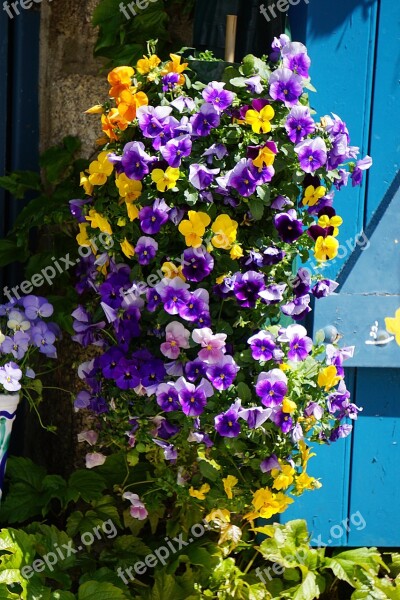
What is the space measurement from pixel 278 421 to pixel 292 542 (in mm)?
573

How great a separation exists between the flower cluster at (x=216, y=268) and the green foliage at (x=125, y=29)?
0.39 m

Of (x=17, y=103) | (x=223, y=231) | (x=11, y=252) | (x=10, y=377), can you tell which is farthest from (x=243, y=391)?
(x=17, y=103)

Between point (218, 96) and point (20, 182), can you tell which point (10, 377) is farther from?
point (218, 96)

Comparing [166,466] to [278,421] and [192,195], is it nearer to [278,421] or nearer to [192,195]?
[278,421]

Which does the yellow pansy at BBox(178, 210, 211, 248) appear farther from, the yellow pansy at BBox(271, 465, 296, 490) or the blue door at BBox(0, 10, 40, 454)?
the blue door at BBox(0, 10, 40, 454)

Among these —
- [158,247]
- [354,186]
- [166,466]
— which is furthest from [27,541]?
[354,186]

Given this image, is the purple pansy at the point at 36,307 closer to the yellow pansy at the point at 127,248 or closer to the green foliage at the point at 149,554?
the yellow pansy at the point at 127,248

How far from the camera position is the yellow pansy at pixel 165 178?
7.30ft

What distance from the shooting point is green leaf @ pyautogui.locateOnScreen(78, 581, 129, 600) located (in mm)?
2459

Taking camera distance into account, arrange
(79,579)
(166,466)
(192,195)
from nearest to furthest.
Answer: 1. (192,195)
2. (166,466)
3. (79,579)

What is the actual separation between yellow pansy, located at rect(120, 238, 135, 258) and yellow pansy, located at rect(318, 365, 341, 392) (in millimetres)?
569

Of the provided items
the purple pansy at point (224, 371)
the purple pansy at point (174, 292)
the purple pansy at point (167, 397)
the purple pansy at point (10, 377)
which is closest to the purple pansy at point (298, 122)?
the purple pansy at point (174, 292)

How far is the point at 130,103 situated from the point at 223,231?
391 mm

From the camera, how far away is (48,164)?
2836 mm
